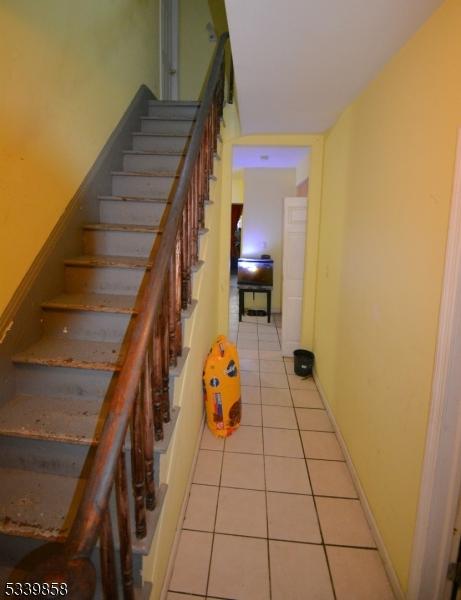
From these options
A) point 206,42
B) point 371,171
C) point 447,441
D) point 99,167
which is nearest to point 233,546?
point 447,441

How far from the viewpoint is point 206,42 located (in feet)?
13.3

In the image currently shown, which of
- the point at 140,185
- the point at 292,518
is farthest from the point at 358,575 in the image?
the point at 140,185

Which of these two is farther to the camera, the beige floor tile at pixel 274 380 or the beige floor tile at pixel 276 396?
the beige floor tile at pixel 274 380

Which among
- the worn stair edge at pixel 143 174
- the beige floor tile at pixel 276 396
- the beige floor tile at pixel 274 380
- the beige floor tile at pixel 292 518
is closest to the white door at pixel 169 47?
the worn stair edge at pixel 143 174

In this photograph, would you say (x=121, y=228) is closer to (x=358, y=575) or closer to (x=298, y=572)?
(x=298, y=572)

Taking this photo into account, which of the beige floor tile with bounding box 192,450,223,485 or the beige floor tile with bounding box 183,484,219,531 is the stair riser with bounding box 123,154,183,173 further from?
the beige floor tile with bounding box 183,484,219,531

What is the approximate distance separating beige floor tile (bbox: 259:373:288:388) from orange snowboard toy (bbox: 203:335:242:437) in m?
0.89

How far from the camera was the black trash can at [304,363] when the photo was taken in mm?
3549

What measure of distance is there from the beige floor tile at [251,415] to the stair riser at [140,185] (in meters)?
1.95

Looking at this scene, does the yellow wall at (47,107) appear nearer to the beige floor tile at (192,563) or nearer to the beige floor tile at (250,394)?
the beige floor tile at (192,563)

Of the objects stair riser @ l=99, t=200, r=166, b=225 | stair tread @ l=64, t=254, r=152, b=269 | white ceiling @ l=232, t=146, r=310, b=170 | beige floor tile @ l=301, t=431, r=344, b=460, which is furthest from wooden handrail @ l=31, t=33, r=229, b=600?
white ceiling @ l=232, t=146, r=310, b=170

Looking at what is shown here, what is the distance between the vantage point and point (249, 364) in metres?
3.89

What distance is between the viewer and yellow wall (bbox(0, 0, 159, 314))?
1564 mm

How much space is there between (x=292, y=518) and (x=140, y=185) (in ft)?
8.12
